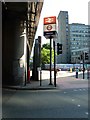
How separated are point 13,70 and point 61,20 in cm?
15368

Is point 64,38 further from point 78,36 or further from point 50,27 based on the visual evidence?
point 50,27

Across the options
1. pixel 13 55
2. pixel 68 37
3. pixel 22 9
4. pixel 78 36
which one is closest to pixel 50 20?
pixel 22 9

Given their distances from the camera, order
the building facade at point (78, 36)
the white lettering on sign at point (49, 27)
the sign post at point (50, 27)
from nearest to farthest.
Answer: the sign post at point (50, 27) < the white lettering on sign at point (49, 27) < the building facade at point (78, 36)

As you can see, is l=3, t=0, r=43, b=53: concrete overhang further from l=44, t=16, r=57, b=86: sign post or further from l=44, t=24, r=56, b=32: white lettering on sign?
l=44, t=24, r=56, b=32: white lettering on sign

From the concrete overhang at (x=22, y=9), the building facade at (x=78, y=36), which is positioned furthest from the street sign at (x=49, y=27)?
the building facade at (x=78, y=36)

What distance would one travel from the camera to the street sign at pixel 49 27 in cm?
3344

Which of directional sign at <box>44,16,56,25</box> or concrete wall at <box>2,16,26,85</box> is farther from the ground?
directional sign at <box>44,16,56,25</box>

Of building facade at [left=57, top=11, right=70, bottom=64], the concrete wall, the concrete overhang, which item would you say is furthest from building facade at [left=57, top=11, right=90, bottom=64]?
the concrete overhang

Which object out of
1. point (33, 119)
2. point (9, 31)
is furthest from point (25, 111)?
point (9, 31)

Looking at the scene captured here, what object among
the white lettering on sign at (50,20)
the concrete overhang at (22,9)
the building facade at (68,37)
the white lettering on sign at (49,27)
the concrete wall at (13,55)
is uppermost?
the building facade at (68,37)

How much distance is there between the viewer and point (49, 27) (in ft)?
113

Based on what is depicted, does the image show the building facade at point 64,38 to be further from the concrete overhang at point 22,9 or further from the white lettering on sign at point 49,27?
the concrete overhang at point 22,9

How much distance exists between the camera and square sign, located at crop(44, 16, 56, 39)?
33438mm

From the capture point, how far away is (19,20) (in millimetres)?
33625
